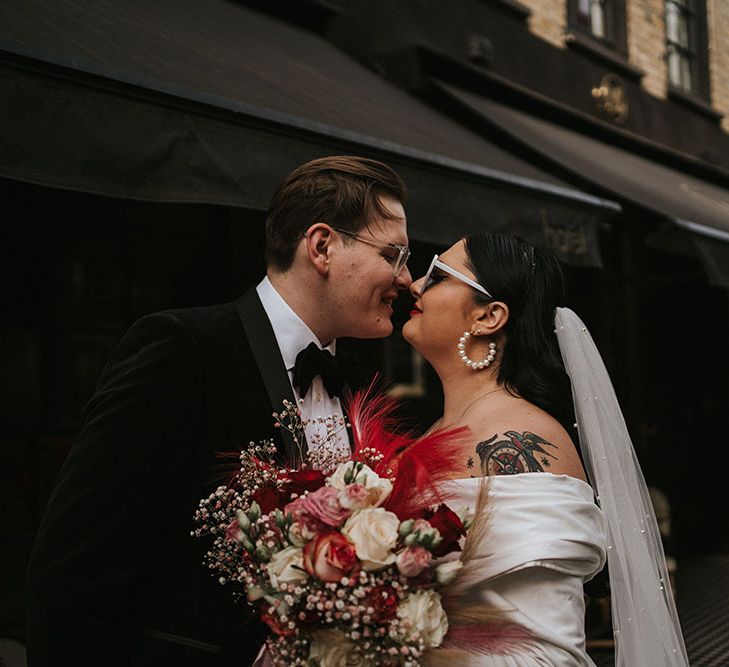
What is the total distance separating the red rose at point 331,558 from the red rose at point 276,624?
0.14 meters

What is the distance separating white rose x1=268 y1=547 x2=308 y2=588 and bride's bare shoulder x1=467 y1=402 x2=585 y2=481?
0.71 metres

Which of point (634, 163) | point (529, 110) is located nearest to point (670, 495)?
point (634, 163)

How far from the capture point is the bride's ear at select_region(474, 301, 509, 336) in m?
2.65

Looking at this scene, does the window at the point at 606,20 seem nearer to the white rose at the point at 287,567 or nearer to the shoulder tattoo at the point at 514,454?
the shoulder tattoo at the point at 514,454

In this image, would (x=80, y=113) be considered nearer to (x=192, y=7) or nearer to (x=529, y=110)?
(x=192, y=7)

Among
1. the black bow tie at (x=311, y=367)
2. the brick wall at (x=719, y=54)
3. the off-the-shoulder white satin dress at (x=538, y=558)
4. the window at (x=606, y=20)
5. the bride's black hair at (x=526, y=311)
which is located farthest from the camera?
the brick wall at (x=719, y=54)

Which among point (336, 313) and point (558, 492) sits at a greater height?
point (336, 313)

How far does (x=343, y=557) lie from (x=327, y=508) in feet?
0.34

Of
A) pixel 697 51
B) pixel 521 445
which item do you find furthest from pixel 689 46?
pixel 521 445

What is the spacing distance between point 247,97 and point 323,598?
292 cm

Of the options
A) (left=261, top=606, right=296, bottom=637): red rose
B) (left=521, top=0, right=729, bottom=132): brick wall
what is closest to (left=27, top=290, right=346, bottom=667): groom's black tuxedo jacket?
(left=261, top=606, right=296, bottom=637): red rose

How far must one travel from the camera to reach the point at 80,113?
2898 millimetres

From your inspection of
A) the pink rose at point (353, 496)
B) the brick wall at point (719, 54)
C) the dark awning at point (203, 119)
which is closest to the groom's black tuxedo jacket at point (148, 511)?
the pink rose at point (353, 496)

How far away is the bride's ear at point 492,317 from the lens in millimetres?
2646
